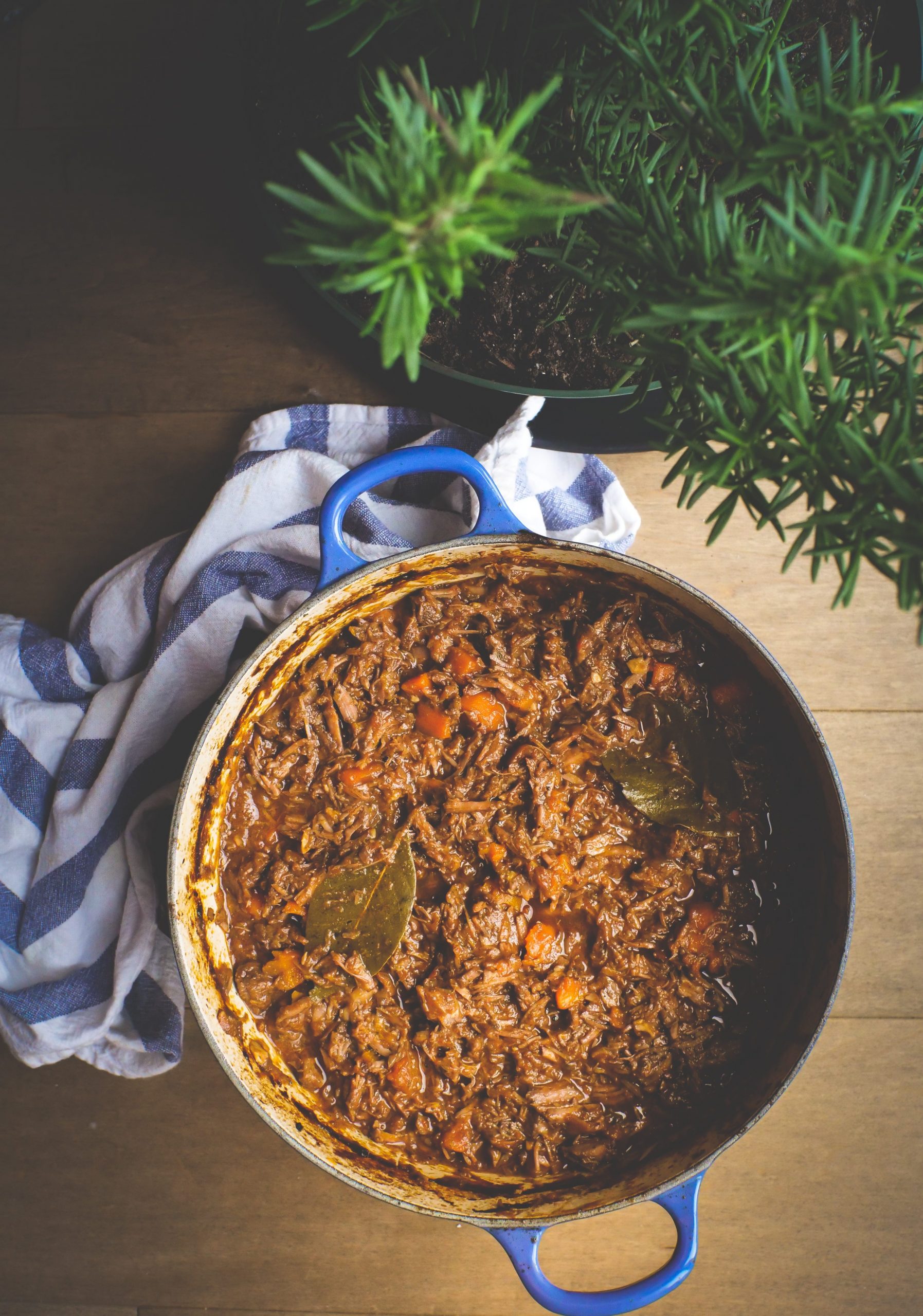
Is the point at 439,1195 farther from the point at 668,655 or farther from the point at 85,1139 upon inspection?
the point at 668,655

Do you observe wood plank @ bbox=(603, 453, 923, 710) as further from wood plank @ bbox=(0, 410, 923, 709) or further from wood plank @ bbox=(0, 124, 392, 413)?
wood plank @ bbox=(0, 124, 392, 413)

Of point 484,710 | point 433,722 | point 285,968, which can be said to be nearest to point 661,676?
point 484,710

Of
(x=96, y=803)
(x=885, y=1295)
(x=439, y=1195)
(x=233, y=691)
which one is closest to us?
(x=233, y=691)

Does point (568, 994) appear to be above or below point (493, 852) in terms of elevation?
below

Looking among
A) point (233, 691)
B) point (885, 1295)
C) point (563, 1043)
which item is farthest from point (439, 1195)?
point (885, 1295)

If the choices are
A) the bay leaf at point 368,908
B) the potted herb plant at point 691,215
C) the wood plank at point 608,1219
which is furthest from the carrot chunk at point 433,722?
the wood plank at point 608,1219

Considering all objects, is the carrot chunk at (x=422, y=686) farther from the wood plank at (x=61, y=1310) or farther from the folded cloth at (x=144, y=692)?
the wood plank at (x=61, y=1310)

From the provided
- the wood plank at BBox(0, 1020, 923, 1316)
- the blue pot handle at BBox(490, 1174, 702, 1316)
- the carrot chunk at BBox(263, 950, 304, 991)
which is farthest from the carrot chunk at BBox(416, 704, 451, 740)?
the wood plank at BBox(0, 1020, 923, 1316)

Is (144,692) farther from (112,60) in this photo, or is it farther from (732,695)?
(112,60)
